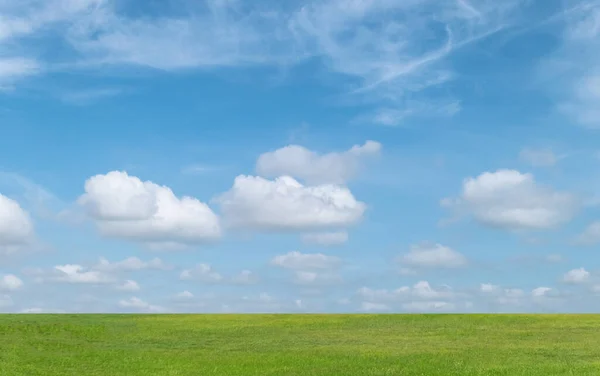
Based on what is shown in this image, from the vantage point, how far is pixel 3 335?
59562 millimetres

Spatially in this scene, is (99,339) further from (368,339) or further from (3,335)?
(368,339)

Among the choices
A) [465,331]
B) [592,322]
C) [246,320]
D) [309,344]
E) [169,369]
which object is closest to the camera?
[169,369]

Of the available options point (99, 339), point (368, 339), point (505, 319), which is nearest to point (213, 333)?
point (99, 339)

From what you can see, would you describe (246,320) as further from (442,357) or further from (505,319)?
(442,357)

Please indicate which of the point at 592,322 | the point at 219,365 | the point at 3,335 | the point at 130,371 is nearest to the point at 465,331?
the point at 592,322

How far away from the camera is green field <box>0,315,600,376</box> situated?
4250 centimetres

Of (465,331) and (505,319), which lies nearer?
(465,331)

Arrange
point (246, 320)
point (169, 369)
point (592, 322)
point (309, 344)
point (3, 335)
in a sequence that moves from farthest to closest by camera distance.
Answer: point (246, 320)
point (592, 322)
point (3, 335)
point (309, 344)
point (169, 369)

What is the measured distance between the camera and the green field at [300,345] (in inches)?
1673

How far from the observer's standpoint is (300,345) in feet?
180

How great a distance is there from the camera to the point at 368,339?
58594mm

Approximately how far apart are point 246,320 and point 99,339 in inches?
772

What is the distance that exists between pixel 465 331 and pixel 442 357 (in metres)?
19.8

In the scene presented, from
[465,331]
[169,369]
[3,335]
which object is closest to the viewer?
[169,369]
